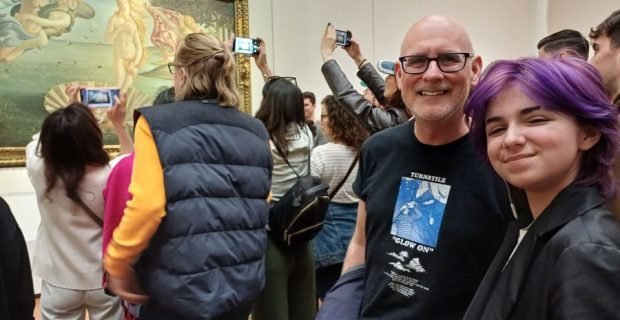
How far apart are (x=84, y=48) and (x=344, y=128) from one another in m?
2.99

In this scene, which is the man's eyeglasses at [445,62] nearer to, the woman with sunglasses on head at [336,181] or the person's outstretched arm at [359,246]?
the person's outstretched arm at [359,246]

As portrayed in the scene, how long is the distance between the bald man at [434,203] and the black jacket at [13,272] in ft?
4.01

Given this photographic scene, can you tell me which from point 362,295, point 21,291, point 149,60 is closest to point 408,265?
point 362,295

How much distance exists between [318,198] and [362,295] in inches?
39.2

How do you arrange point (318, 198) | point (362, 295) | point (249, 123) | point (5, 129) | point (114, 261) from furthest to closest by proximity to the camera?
point (5, 129) → point (318, 198) → point (249, 123) → point (114, 261) → point (362, 295)

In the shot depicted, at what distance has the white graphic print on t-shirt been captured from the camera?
1.31 m

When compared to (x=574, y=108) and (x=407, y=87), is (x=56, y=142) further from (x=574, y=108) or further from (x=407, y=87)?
(x=574, y=108)

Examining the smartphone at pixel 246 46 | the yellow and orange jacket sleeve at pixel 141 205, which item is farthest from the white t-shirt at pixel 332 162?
the yellow and orange jacket sleeve at pixel 141 205

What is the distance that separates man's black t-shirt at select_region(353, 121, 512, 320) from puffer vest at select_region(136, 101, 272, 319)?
0.58 meters

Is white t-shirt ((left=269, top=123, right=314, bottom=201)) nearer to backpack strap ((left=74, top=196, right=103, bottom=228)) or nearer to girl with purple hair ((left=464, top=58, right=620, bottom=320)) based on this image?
backpack strap ((left=74, top=196, right=103, bottom=228))

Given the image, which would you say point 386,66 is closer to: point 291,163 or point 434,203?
point 291,163

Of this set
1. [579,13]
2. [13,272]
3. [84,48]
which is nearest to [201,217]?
[13,272]

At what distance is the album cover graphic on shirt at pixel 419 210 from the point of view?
1.31 metres

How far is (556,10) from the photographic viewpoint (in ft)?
22.6
